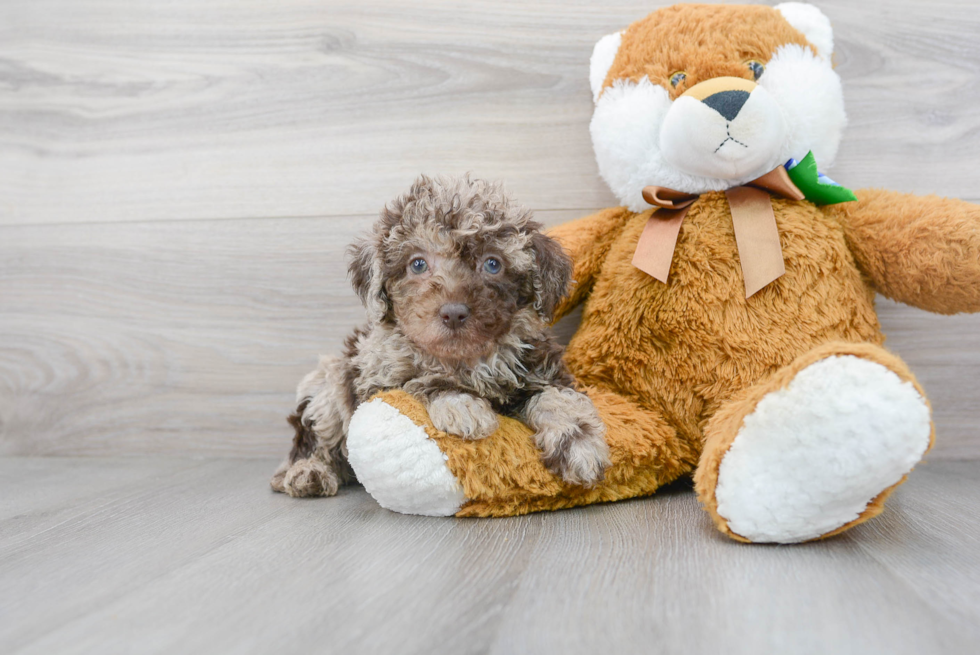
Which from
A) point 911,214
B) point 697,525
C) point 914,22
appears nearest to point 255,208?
point 697,525

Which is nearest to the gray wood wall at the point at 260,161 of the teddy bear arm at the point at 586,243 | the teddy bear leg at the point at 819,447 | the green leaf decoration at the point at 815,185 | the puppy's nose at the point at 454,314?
the teddy bear arm at the point at 586,243

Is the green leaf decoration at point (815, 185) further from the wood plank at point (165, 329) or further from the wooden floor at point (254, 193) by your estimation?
the wood plank at point (165, 329)

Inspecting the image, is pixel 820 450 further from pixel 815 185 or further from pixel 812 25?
pixel 812 25

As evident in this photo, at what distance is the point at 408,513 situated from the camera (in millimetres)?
1490

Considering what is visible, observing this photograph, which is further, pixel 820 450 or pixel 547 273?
pixel 547 273

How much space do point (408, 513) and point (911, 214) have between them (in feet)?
4.30

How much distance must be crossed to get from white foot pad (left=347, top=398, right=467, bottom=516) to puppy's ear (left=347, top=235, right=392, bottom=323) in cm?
21

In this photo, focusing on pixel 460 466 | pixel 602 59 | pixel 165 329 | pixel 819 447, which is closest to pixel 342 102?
pixel 602 59

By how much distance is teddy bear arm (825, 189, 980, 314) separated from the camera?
1.48m

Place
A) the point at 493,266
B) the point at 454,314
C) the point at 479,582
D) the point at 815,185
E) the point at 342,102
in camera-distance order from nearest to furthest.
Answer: the point at 479,582 → the point at 454,314 → the point at 493,266 → the point at 815,185 → the point at 342,102

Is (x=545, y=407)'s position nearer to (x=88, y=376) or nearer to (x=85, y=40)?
(x=88, y=376)

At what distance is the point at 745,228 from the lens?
157 cm

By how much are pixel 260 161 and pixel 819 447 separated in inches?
68.8

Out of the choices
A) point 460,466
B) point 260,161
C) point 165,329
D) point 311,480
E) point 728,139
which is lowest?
point 311,480
